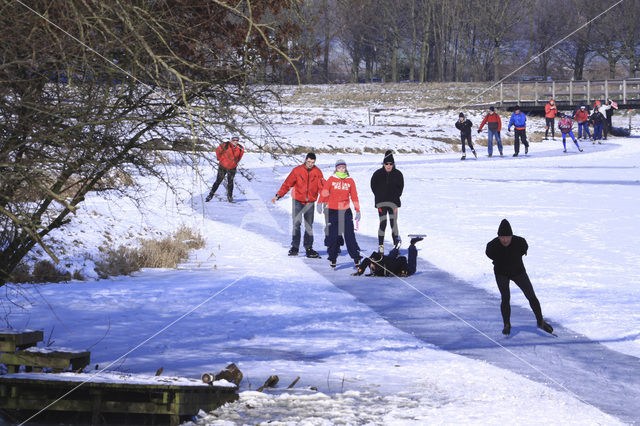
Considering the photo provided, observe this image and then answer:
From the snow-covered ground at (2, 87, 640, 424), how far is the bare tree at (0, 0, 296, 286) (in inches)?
31.4

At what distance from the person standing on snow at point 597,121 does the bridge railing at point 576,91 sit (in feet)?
25.3

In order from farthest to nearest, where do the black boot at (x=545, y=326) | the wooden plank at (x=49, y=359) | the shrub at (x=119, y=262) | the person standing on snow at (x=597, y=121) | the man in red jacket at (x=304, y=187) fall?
the person standing on snow at (x=597, y=121)
the man in red jacket at (x=304, y=187)
the shrub at (x=119, y=262)
the black boot at (x=545, y=326)
the wooden plank at (x=49, y=359)

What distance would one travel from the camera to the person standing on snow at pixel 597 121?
45.2 meters

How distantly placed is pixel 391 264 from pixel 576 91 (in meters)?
44.8

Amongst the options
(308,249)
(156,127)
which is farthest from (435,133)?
(156,127)

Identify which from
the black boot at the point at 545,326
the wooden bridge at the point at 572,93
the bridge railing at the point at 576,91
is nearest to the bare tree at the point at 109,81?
the black boot at the point at 545,326

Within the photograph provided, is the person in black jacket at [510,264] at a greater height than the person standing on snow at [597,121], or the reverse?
the person standing on snow at [597,121]

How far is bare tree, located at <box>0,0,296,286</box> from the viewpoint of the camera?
20.5 feet

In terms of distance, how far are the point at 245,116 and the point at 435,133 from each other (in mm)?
41923

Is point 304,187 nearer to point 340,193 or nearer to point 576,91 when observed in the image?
point 340,193

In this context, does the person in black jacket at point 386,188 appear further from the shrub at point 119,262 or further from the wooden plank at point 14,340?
the wooden plank at point 14,340

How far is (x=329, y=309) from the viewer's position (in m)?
11.2

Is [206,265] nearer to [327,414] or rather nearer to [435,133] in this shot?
[327,414]

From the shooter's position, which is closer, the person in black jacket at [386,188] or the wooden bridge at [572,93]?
the person in black jacket at [386,188]
